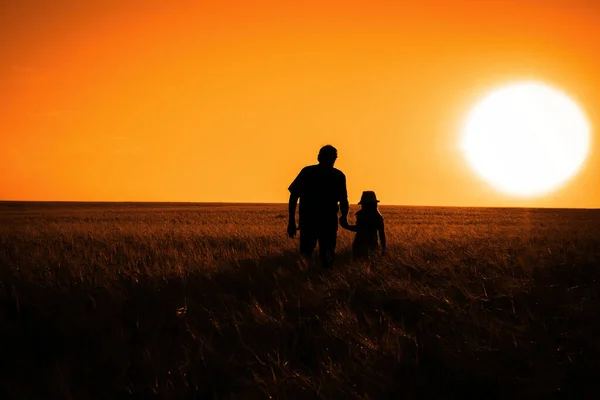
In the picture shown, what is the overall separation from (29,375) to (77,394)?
0.73m

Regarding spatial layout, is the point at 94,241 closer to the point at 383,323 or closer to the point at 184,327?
the point at 184,327

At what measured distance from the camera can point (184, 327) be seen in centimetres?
490

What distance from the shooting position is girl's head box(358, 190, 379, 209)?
8898 mm

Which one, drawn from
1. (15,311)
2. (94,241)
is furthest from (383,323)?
(94,241)

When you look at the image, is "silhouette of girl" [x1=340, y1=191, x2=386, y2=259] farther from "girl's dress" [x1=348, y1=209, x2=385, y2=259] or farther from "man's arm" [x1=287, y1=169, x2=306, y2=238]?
"man's arm" [x1=287, y1=169, x2=306, y2=238]

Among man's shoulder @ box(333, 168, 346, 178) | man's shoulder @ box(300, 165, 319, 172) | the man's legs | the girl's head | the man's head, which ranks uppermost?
the man's head

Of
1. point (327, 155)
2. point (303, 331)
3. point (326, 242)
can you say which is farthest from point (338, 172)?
point (303, 331)

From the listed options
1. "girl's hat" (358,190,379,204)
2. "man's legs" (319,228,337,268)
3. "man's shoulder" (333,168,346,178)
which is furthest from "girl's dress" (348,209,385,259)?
"man's shoulder" (333,168,346,178)

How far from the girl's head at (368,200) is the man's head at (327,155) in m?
1.36

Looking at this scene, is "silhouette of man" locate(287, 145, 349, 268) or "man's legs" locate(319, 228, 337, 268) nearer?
"silhouette of man" locate(287, 145, 349, 268)

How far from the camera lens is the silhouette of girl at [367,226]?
8906 millimetres

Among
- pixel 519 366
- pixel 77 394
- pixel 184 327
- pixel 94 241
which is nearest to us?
pixel 77 394

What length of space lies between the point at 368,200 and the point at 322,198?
128cm

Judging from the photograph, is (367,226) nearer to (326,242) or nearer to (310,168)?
(326,242)
